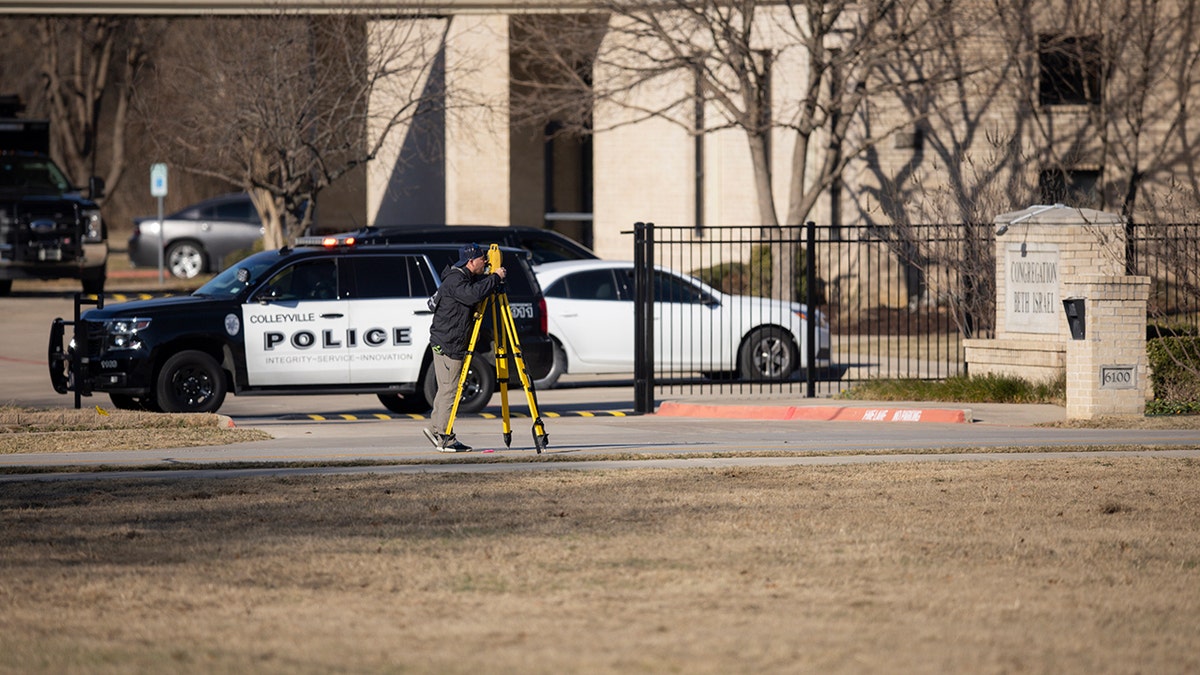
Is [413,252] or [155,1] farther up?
[155,1]

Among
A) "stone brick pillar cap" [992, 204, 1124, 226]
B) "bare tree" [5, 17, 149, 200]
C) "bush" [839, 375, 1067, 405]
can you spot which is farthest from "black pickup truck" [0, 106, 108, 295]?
"stone brick pillar cap" [992, 204, 1124, 226]

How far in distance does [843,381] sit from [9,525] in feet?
37.6

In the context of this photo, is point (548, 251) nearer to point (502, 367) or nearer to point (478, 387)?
point (478, 387)

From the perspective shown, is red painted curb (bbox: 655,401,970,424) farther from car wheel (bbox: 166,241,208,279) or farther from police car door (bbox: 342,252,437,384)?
car wheel (bbox: 166,241,208,279)

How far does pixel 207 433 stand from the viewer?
14094 millimetres

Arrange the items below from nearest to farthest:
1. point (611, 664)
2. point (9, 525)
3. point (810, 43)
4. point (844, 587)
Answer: point (611, 664)
point (844, 587)
point (9, 525)
point (810, 43)

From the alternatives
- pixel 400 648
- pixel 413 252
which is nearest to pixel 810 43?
pixel 413 252

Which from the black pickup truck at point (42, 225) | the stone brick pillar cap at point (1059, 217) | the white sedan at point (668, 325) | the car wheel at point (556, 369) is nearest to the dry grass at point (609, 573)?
the stone brick pillar cap at point (1059, 217)

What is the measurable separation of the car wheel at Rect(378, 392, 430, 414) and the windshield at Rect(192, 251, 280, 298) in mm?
1875

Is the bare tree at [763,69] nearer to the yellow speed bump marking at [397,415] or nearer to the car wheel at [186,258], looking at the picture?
the yellow speed bump marking at [397,415]

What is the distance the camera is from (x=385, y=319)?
16172 millimetres

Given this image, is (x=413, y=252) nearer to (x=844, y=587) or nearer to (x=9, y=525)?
(x=9, y=525)

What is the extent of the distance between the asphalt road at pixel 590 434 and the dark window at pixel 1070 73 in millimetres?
13896

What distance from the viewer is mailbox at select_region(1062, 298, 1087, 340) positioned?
15211 millimetres
